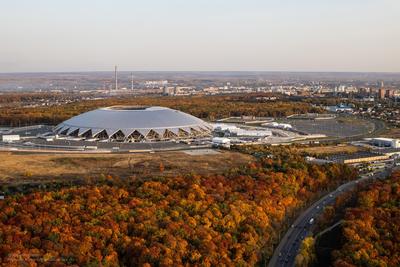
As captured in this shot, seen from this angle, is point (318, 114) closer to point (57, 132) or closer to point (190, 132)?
point (190, 132)

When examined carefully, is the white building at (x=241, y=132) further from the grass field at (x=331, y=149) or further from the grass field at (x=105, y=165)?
the grass field at (x=105, y=165)

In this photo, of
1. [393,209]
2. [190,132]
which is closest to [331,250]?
[393,209]

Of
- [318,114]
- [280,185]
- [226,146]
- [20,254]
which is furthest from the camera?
[318,114]

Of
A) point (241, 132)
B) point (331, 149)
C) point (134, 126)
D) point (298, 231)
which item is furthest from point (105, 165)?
point (241, 132)

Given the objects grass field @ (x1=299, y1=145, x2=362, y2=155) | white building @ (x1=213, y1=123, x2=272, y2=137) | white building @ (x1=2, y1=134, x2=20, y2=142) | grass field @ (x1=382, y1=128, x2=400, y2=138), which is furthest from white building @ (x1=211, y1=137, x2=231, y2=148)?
grass field @ (x1=382, y1=128, x2=400, y2=138)

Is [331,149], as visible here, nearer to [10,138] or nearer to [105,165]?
[105,165]

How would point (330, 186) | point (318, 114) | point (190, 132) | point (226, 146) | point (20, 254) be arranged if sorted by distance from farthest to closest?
point (318, 114)
point (190, 132)
point (226, 146)
point (330, 186)
point (20, 254)
